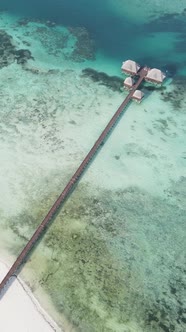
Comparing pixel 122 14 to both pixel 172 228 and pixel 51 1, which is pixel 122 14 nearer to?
pixel 51 1

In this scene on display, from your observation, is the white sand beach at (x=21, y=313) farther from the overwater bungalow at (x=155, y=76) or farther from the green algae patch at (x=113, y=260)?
the overwater bungalow at (x=155, y=76)

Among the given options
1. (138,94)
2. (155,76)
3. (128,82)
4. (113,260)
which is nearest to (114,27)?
(155,76)

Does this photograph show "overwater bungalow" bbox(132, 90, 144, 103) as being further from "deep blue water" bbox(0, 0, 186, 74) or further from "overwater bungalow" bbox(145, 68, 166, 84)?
"deep blue water" bbox(0, 0, 186, 74)

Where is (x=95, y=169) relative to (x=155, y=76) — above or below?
below

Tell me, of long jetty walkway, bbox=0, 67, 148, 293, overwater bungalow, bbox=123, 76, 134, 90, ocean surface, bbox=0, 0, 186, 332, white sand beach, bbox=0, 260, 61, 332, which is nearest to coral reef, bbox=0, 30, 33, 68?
ocean surface, bbox=0, 0, 186, 332

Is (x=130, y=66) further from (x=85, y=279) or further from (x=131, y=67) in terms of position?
(x=85, y=279)

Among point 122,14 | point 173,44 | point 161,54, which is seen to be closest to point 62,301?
point 161,54

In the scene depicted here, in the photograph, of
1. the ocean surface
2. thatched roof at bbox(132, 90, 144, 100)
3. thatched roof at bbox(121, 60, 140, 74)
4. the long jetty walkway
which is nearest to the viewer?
the ocean surface
